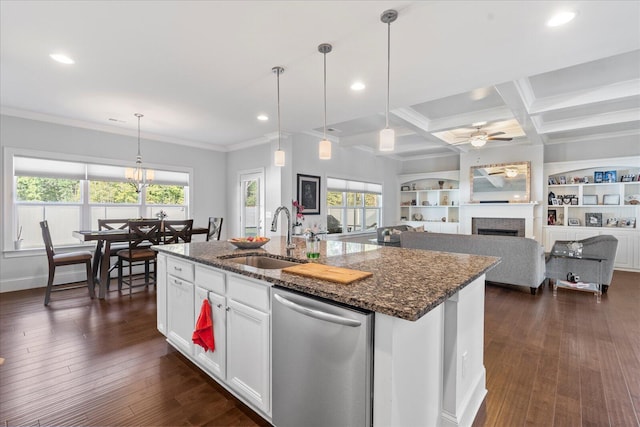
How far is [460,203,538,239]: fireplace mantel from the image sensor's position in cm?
650

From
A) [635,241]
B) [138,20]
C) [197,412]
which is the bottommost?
[197,412]

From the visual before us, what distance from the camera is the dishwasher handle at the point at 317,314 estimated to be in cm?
119

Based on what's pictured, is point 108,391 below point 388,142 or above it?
below

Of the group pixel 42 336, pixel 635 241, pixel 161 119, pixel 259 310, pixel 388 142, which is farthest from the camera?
pixel 635 241

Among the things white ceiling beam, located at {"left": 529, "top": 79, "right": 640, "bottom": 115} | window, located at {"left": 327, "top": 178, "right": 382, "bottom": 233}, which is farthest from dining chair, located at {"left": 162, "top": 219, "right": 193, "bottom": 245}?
white ceiling beam, located at {"left": 529, "top": 79, "right": 640, "bottom": 115}

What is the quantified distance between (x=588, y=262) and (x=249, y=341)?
15.9ft

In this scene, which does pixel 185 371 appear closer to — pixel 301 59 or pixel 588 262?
pixel 301 59

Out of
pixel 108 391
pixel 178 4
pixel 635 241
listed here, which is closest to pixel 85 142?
pixel 178 4

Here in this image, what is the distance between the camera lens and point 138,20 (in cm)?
212

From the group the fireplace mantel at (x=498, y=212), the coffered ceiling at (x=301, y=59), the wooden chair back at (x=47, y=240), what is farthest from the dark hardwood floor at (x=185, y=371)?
the fireplace mantel at (x=498, y=212)

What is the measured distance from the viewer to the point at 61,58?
2674 millimetres

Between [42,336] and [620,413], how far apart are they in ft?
14.9

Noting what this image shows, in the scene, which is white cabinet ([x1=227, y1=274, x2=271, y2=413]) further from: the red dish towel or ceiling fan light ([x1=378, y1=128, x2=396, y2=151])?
ceiling fan light ([x1=378, y1=128, x2=396, y2=151])

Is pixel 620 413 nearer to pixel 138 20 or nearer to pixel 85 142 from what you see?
pixel 138 20
